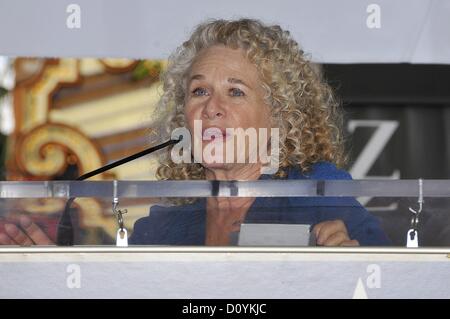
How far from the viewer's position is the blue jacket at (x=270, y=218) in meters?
1.62

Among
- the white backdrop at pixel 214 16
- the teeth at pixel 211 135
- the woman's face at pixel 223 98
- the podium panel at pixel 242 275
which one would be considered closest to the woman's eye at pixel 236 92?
the woman's face at pixel 223 98

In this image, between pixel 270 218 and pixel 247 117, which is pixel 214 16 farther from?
pixel 270 218

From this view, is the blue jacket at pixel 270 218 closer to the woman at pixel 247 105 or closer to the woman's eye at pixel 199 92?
the woman at pixel 247 105

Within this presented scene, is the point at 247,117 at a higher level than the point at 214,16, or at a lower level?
lower

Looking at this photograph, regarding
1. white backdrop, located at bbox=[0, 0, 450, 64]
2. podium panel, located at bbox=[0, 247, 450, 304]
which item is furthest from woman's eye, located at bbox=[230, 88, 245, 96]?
podium panel, located at bbox=[0, 247, 450, 304]

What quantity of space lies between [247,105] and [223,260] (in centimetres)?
60

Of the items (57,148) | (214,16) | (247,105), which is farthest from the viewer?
(57,148)

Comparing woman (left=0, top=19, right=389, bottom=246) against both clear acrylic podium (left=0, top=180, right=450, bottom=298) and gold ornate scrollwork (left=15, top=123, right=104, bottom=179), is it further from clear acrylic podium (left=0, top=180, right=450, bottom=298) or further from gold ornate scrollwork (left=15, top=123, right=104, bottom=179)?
gold ornate scrollwork (left=15, top=123, right=104, bottom=179)

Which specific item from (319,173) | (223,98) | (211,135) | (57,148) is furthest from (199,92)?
(57,148)

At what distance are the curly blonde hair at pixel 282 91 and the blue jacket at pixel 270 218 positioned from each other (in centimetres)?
39

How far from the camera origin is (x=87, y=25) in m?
2.58

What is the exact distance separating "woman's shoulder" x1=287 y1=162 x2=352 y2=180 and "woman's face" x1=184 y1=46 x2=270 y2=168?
0.10 m

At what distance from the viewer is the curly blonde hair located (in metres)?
2.15

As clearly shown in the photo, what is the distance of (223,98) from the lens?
6.81ft
